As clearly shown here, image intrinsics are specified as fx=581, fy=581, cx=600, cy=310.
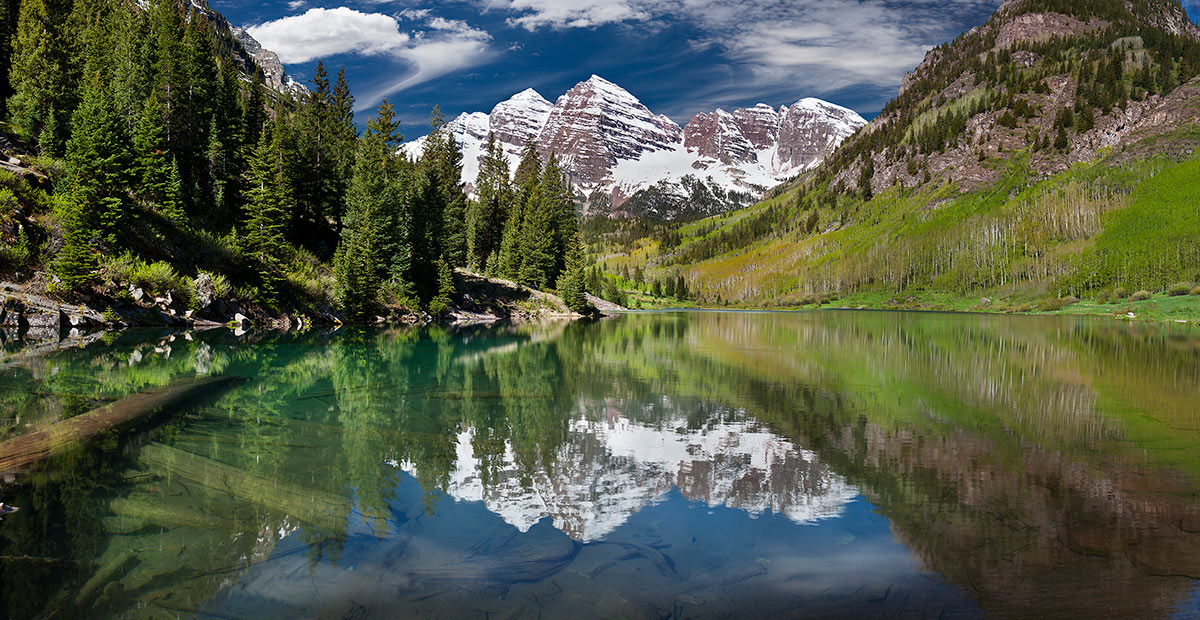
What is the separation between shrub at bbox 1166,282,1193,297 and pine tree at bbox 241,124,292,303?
132 meters

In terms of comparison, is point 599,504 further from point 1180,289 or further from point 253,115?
point 1180,289

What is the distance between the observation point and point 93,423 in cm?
1284

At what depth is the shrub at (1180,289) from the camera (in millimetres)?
96188

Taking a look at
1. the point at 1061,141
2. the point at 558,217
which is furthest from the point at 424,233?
the point at 1061,141

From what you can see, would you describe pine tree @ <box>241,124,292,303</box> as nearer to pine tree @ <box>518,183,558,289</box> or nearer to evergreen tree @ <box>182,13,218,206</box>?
evergreen tree @ <box>182,13,218,206</box>

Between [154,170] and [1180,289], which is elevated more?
[154,170]

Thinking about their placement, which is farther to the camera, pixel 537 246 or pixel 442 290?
pixel 537 246

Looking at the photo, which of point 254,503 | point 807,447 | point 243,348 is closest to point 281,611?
point 254,503

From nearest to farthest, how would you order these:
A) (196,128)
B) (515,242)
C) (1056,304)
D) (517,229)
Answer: (196,128), (515,242), (517,229), (1056,304)

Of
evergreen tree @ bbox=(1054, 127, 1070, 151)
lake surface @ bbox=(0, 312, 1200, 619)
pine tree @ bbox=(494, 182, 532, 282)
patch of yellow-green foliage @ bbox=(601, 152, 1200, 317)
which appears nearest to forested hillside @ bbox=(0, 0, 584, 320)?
pine tree @ bbox=(494, 182, 532, 282)

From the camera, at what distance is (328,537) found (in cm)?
790

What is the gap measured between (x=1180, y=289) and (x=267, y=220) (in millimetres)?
134180

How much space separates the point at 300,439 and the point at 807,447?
11394 mm

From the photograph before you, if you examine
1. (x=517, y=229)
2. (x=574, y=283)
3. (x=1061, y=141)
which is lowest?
(x=574, y=283)
